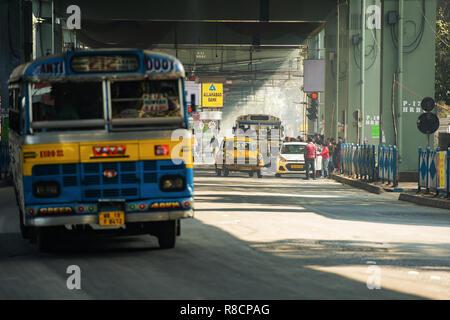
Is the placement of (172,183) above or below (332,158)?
above

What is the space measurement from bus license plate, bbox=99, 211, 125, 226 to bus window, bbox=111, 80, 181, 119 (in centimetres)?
135

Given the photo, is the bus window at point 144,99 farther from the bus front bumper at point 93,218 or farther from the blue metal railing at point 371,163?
the blue metal railing at point 371,163

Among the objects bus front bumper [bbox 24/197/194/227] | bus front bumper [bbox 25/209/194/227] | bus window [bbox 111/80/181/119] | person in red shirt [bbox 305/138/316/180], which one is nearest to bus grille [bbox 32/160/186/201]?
bus front bumper [bbox 24/197/194/227]

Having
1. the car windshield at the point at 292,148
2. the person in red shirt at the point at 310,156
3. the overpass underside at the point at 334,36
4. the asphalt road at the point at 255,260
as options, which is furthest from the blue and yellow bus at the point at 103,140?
the car windshield at the point at 292,148

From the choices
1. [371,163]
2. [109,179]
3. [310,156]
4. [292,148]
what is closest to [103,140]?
[109,179]

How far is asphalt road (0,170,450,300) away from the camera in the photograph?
29.1ft

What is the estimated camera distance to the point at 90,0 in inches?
1479

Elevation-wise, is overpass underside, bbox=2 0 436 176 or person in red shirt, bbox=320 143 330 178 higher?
overpass underside, bbox=2 0 436 176

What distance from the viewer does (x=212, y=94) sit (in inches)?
3009

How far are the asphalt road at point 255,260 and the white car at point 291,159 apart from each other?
21121mm

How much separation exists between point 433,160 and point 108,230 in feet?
44.7

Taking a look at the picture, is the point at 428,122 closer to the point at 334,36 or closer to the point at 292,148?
the point at 292,148

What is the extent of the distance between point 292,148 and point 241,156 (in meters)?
3.32

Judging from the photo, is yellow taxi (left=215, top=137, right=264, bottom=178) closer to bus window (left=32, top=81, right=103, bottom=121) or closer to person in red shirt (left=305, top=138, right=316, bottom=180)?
person in red shirt (left=305, top=138, right=316, bottom=180)
